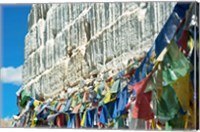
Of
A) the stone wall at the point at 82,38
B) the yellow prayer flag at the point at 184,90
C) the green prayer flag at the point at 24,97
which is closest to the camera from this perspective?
the yellow prayer flag at the point at 184,90

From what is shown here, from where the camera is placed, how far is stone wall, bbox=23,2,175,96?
8.80 m

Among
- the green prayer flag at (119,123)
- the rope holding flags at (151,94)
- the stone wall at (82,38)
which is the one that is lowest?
the green prayer flag at (119,123)

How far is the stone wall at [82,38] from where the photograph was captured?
8.80m

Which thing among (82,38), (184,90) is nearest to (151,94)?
(184,90)

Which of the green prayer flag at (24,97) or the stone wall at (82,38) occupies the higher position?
the stone wall at (82,38)

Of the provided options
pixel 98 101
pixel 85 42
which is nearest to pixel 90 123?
pixel 98 101

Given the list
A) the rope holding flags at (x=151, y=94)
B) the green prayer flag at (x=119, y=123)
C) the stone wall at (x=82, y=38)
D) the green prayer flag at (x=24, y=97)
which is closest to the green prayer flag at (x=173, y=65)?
the rope holding flags at (x=151, y=94)

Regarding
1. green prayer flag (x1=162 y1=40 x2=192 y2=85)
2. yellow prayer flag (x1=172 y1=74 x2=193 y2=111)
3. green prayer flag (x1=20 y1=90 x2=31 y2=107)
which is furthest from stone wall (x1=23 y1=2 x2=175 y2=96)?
yellow prayer flag (x1=172 y1=74 x2=193 y2=111)

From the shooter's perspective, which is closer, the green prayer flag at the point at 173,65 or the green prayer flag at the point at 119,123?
the green prayer flag at the point at 173,65

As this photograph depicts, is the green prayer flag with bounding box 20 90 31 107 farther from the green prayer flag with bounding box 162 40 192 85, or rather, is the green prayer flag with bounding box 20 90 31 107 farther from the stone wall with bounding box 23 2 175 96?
the green prayer flag with bounding box 162 40 192 85

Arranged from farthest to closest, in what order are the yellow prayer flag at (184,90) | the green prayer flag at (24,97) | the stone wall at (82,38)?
the green prayer flag at (24,97)
the stone wall at (82,38)
the yellow prayer flag at (184,90)

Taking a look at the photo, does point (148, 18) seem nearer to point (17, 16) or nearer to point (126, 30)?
point (126, 30)

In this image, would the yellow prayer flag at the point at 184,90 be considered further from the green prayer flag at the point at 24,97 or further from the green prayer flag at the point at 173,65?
the green prayer flag at the point at 24,97

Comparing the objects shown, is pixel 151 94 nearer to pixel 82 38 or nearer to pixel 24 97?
pixel 82 38
